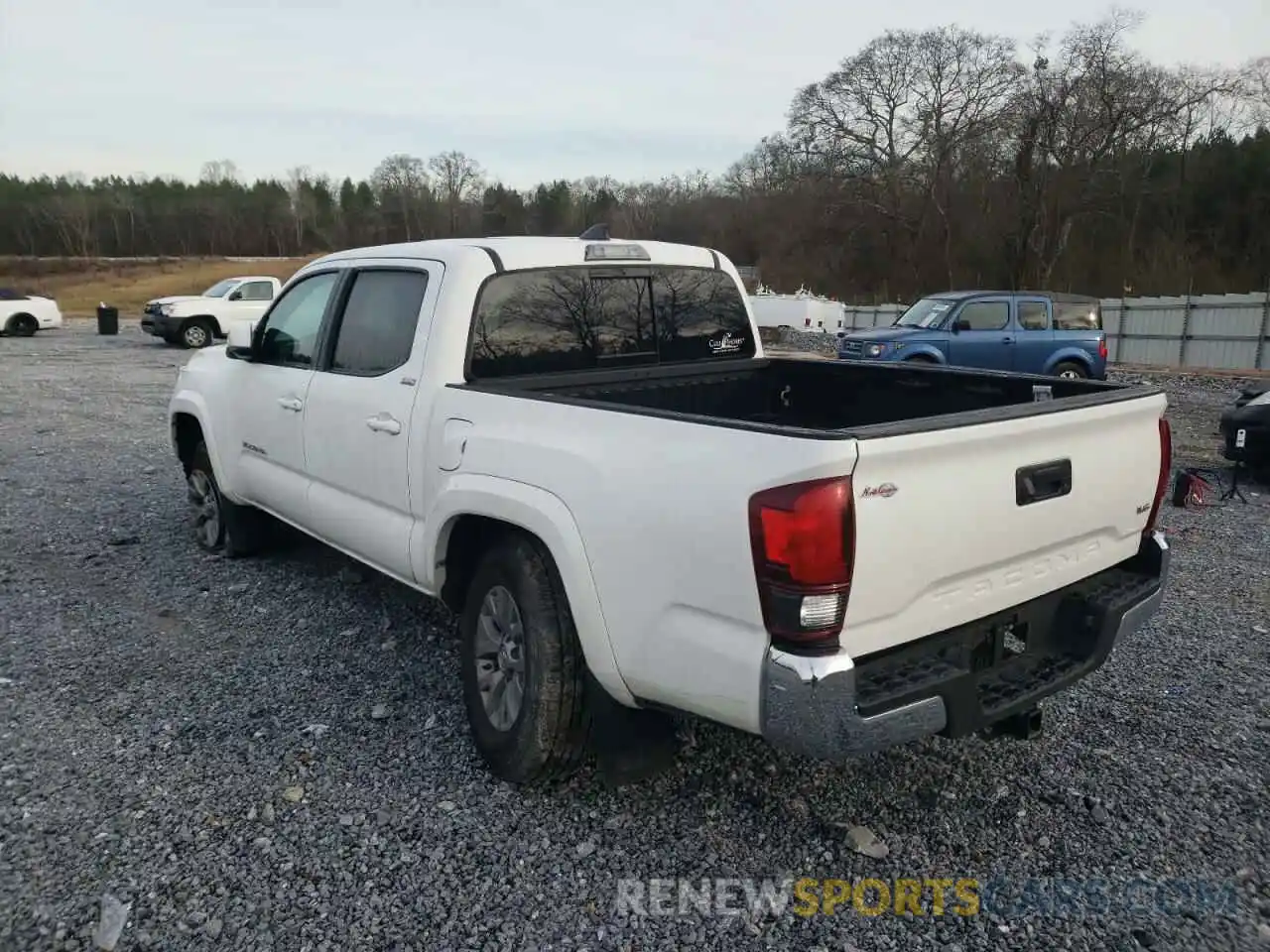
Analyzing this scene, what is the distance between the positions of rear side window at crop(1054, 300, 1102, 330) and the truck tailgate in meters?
14.4

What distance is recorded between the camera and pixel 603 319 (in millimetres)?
4180

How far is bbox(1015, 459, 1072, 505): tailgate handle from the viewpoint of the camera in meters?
2.74

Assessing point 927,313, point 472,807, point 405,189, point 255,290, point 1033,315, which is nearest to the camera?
point 472,807

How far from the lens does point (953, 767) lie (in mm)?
3447

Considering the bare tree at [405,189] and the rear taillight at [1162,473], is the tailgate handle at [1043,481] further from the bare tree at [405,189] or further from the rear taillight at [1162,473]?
the bare tree at [405,189]

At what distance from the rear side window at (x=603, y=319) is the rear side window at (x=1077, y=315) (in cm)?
1350

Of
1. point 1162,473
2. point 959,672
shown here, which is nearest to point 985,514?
point 959,672

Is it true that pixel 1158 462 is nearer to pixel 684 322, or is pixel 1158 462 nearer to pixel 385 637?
pixel 684 322

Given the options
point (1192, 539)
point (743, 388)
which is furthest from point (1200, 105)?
point (743, 388)

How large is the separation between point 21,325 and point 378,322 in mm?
31720

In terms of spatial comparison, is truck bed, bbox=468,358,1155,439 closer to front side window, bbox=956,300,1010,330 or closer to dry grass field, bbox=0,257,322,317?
front side window, bbox=956,300,1010,330

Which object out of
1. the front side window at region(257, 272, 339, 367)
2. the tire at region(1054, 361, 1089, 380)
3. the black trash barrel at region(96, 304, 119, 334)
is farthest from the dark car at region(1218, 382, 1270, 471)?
the black trash barrel at region(96, 304, 119, 334)

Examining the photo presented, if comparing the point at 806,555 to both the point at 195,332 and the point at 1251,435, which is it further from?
the point at 195,332

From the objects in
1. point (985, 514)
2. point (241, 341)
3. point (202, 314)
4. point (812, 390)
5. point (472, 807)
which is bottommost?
point (472, 807)
